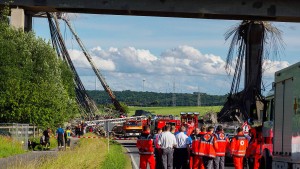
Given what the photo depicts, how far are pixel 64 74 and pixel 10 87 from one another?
20.5 m

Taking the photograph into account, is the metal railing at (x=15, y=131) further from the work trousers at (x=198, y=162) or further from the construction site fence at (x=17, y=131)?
the work trousers at (x=198, y=162)

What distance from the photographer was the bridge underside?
4047 cm

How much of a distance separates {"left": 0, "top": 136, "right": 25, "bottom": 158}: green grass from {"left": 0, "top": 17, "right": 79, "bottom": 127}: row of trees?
4.77 meters

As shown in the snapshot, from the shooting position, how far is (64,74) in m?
63.6

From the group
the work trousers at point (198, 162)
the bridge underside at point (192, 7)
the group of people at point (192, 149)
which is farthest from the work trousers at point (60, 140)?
the work trousers at point (198, 162)

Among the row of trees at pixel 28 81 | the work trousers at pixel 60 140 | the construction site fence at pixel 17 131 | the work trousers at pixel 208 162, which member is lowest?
the work trousers at pixel 60 140

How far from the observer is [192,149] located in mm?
22328

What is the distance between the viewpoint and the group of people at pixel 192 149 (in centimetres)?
2086

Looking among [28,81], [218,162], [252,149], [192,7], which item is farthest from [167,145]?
[28,81]

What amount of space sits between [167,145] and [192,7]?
19.9 meters

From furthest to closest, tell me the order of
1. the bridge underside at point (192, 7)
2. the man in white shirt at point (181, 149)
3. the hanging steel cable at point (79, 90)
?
the hanging steel cable at point (79, 90) → the bridge underside at point (192, 7) → the man in white shirt at point (181, 149)

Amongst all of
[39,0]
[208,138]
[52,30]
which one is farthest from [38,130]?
[208,138]

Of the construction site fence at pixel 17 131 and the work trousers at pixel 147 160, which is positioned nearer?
the work trousers at pixel 147 160

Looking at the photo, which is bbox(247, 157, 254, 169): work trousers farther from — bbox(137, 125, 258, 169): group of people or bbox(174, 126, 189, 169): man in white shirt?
bbox(174, 126, 189, 169): man in white shirt
